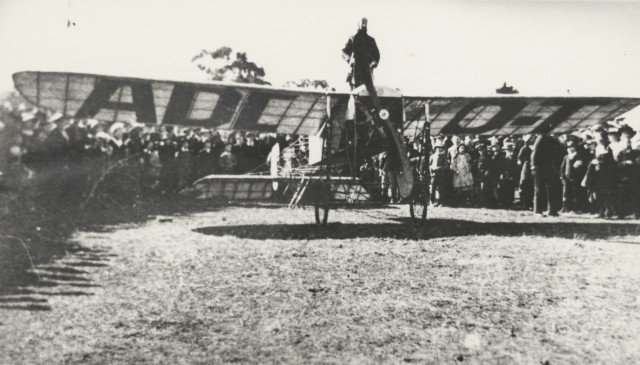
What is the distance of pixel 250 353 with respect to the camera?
3.27 meters

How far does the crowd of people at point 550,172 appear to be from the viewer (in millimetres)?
9586

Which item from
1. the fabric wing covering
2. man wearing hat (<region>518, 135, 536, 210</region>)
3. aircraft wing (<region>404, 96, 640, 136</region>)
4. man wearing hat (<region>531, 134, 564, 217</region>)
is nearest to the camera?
the fabric wing covering

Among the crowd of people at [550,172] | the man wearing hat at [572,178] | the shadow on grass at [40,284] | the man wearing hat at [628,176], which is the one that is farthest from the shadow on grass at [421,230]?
the shadow on grass at [40,284]

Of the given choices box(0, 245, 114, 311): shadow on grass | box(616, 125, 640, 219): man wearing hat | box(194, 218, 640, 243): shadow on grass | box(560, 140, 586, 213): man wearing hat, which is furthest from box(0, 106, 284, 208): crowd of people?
box(616, 125, 640, 219): man wearing hat

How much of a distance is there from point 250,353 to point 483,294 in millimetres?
2470

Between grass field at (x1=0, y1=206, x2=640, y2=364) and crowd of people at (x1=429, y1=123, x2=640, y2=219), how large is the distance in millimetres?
3027

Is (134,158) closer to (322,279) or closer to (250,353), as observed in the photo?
(322,279)

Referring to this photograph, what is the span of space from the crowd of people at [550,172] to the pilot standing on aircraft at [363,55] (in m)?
5.09

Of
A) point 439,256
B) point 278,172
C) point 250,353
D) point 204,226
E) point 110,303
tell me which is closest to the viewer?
point 250,353

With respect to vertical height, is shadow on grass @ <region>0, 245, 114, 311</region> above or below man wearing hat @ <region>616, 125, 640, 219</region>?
below

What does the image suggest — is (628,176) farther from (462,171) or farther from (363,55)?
(363,55)

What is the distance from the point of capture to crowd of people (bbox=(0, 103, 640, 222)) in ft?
18.6

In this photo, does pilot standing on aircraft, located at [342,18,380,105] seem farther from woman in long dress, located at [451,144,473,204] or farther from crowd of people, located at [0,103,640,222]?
woman in long dress, located at [451,144,473,204]

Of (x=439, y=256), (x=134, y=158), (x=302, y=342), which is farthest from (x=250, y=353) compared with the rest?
(x=134, y=158)
